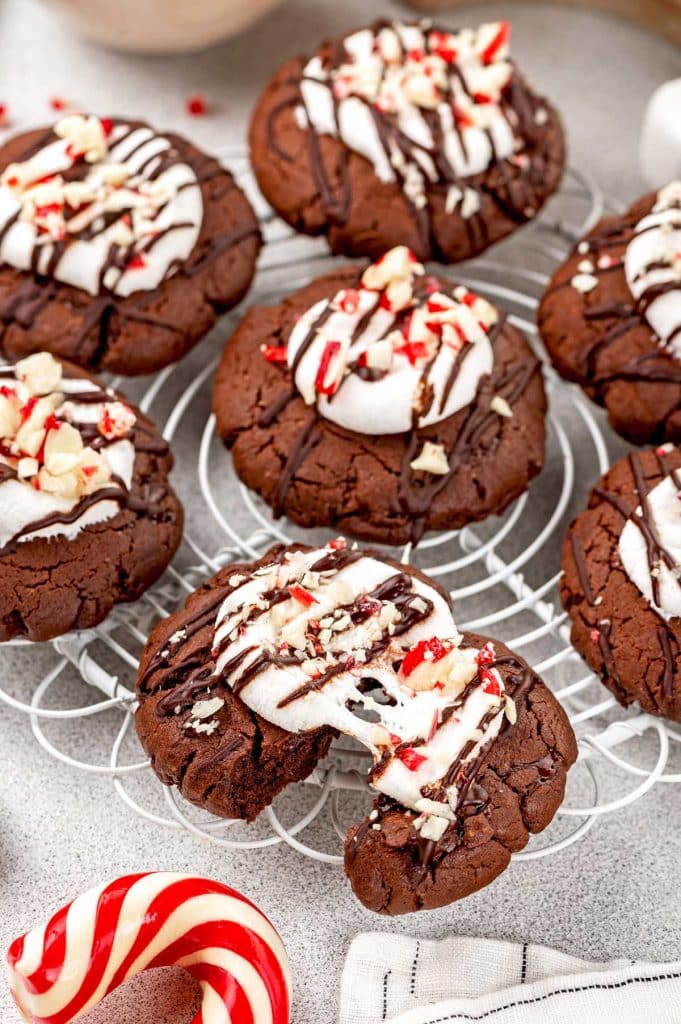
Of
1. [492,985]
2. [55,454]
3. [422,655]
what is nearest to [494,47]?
[55,454]

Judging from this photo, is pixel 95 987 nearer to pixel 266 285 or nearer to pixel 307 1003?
pixel 307 1003

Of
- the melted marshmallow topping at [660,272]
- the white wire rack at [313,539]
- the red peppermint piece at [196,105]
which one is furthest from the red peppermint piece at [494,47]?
the red peppermint piece at [196,105]

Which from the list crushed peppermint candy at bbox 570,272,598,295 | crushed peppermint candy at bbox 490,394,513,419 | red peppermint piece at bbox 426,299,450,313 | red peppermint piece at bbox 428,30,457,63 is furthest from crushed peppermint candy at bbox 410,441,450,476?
red peppermint piece at bbox 428,30,457,63

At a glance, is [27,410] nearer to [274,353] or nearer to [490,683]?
[274,353]

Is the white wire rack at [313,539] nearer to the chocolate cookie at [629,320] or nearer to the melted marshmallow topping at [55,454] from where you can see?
the chocolate cookie at [629,320]

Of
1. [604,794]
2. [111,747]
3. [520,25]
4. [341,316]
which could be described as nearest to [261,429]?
[341,316]
